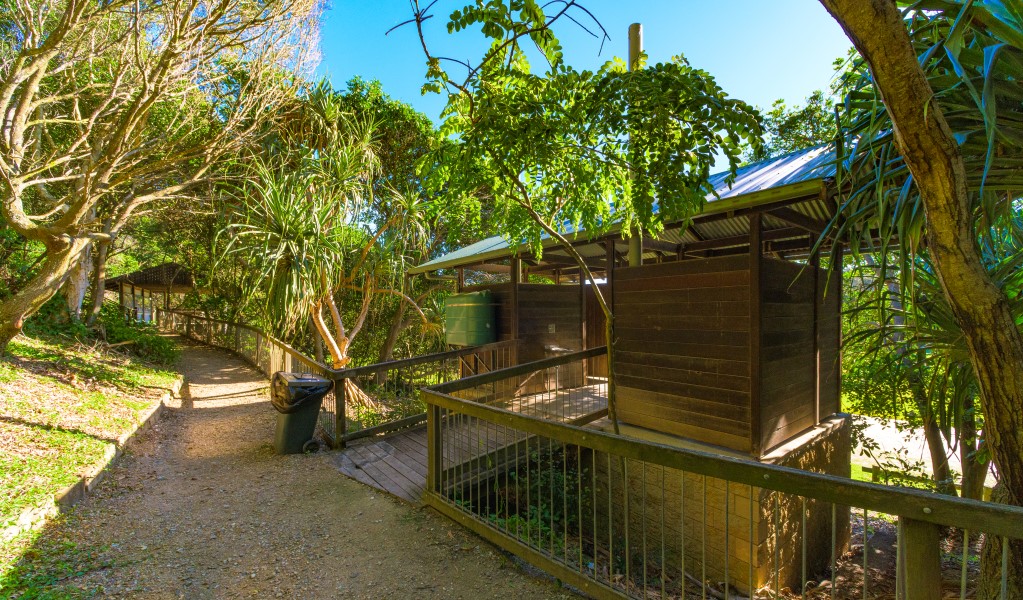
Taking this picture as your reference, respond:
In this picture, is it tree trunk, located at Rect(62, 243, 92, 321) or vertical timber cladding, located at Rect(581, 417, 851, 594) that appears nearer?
vertical timber cladding, located at Rect(581, 417, 851, 594)

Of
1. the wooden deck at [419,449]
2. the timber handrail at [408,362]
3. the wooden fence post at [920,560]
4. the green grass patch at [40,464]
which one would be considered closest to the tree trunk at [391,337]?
the timber handrail at [408,362]

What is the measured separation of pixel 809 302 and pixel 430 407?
4.55m

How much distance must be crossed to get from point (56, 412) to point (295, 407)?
270 centimetres

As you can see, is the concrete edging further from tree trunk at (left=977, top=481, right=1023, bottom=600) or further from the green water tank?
tree trunk at (left=977, top=481, right=1023, bottom=600)

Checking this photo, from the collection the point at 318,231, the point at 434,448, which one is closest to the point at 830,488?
the point at 434,448

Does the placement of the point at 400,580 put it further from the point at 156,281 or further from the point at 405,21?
the point at 156,281

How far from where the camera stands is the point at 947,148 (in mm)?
1438

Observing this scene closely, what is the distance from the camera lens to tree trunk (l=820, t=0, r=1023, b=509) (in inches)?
55.2

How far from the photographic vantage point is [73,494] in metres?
3.40

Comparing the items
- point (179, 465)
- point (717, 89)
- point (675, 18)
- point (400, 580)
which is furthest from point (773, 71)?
point (179, 465)

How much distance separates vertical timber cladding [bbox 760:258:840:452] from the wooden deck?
199 cm

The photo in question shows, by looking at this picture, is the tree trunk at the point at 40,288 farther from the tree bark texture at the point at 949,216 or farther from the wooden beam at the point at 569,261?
the tree bark texture at the point at 949,216

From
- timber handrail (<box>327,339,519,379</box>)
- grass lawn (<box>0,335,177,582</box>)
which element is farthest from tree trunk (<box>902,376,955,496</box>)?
grass lawn (<box>0,335,177,582</box>)

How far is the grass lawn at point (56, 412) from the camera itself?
322 centimetres
